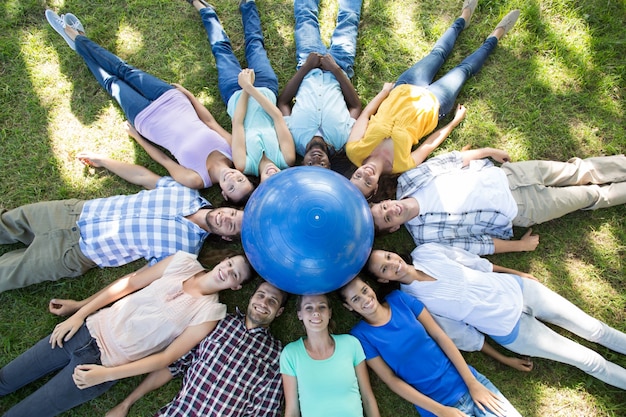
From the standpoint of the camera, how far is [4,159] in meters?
4.29

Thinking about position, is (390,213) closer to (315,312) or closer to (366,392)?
(315,312)

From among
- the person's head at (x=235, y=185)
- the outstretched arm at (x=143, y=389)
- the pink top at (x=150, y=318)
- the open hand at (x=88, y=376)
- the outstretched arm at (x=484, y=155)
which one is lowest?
the outstretched arm at (x=143, y=389)

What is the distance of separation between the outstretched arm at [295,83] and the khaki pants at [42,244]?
212 cm

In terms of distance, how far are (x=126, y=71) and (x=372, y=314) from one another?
3.39 metres

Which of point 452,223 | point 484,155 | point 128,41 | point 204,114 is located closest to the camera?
point 452,223

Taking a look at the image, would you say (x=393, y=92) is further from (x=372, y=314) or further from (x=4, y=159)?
(x=4, y=159)

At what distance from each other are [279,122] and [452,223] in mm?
1844

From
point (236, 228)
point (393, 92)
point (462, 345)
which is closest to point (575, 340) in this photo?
point (462, 345)

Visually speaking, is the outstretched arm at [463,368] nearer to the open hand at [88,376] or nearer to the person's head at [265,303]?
the person's head at [265,303]

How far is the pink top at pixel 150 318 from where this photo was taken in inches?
137

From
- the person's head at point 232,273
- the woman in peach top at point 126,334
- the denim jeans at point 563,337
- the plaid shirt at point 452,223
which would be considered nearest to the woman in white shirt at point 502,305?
the denim jeans at point 563,337

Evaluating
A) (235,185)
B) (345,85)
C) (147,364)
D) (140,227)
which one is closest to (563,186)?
(345,85)

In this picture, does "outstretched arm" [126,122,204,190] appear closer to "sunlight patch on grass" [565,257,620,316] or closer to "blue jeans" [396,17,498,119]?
"blue jeans" [396,17,498,119]

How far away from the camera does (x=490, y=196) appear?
3.71m
